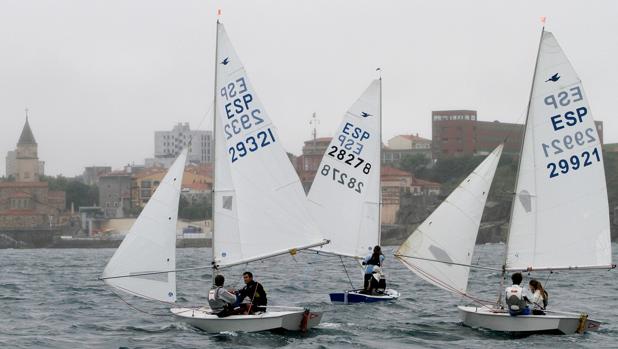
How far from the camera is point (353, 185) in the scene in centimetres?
3300

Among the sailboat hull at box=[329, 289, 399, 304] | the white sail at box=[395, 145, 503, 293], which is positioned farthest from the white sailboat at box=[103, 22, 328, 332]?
the sailboat hull at box=[329, 289, 399, 304]

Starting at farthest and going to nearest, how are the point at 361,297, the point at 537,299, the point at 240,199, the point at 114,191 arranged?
the point at 114,191, the point at 361,297, the point at 240,199, the point at 537,299

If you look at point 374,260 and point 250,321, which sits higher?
point 374,260

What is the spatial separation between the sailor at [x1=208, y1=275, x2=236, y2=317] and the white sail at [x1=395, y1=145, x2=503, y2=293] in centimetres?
428

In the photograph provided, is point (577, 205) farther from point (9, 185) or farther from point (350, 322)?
point (9, 185)

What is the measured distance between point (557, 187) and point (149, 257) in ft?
27.4

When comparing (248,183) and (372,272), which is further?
(372,272)

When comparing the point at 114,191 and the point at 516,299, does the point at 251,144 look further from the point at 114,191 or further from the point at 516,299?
the point at 114,191

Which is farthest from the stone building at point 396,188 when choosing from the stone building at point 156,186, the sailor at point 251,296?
the sailor at point 251,296

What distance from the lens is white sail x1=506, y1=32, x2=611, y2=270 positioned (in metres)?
23.5

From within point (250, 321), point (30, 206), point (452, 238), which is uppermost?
point (30, 206)

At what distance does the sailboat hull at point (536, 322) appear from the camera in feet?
72.7

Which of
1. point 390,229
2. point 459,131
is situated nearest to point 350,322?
point 390,229

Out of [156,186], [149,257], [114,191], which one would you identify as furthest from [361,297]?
[114,191]
